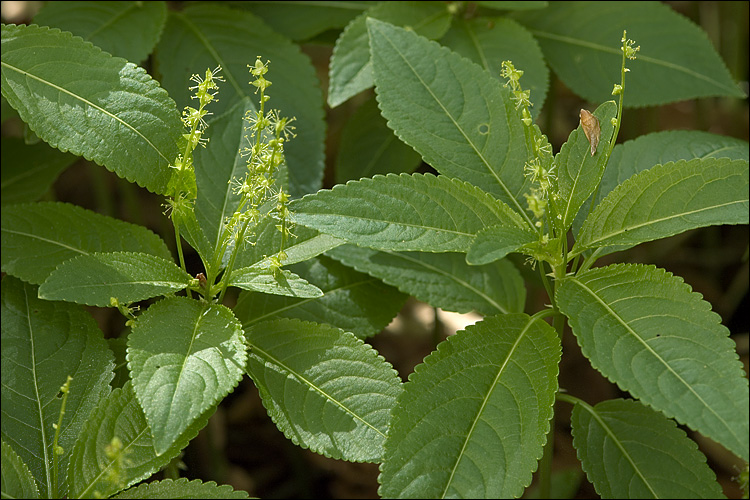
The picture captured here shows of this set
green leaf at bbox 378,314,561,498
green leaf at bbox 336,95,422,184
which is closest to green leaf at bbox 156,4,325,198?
green leaf at bbox 336,95,422,184

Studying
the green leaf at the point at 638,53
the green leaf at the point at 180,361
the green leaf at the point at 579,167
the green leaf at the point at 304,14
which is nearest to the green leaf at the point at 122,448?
the green leaf at the point at 180,361

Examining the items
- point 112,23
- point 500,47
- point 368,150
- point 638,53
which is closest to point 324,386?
point 368,150

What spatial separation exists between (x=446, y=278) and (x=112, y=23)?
4.25 ft

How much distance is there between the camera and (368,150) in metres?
2.50

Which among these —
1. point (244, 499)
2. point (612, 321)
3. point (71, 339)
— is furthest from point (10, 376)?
point (612, 321)

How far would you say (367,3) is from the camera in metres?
2.52

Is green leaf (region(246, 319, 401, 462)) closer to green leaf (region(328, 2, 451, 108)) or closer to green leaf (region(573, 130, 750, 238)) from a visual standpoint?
green leaf (region(573, 130, 750, 238))

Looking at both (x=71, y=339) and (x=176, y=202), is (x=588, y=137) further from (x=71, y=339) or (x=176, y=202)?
(x=71, y=339)

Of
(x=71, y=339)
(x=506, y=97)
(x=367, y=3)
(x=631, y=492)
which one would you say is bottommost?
(x=631, y=492)

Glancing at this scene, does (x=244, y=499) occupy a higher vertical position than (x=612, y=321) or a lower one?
lower

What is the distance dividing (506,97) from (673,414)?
844mm

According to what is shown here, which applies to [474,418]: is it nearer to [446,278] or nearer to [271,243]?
[446,278]

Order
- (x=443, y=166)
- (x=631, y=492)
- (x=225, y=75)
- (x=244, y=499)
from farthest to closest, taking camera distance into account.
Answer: (x=225, y=75) < (x=443, y=166) < (x=631, y=492) < (x=244, y=499)

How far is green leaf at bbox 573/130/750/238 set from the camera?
1908 millimetres
